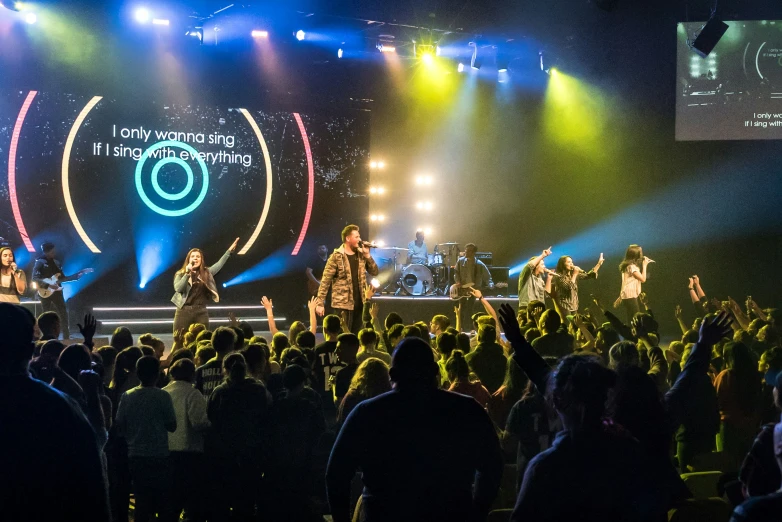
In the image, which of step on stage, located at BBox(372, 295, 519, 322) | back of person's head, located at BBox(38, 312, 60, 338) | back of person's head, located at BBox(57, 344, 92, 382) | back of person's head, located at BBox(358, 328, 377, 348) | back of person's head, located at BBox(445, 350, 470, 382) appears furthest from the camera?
step on stage, located at BBox(372, 295, 519, 322)

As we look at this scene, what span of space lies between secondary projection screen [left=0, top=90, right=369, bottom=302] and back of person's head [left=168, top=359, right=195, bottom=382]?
30.6ft

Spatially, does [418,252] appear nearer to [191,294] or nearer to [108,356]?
[191,294]

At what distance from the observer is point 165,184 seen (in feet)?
45.7

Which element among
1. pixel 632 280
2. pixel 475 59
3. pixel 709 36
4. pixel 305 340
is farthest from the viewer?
pixel 475 59

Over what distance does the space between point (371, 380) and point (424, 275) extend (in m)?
11.3

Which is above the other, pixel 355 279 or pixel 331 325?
pixel 355 279

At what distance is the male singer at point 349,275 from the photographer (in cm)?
959

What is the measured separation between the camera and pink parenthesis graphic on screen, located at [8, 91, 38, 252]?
12.6 metres

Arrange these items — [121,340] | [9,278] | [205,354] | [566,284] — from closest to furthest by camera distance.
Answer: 1. [205,354]
2. [121,340]
3. [9,278]
4. [566,284]

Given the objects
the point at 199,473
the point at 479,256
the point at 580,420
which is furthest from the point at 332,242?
the point at 580,420

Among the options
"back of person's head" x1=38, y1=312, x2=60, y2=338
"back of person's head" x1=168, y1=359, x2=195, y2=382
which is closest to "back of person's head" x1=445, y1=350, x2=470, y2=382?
"back of person's head" x1=168, y1=359, x2=195, y2=382

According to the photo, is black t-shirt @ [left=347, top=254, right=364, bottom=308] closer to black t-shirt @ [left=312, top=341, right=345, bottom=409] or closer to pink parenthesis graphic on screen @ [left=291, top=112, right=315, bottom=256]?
black t-shirt @ [left=312, top=341, right=345, bottom=409]

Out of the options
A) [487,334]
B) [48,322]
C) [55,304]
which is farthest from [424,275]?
[48,322]

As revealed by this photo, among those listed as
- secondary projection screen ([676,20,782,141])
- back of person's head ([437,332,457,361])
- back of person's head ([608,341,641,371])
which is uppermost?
secondary projection screen ([676,20,782,141])
